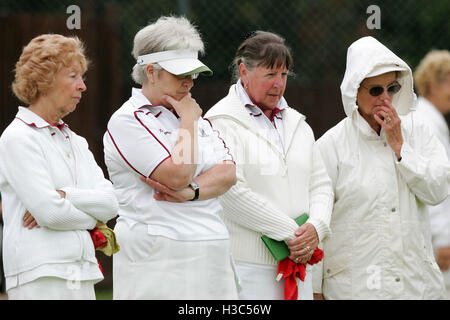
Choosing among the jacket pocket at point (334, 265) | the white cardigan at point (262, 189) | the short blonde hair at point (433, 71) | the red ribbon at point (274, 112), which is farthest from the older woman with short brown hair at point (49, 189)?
the short blonde hair at point (433, 71)

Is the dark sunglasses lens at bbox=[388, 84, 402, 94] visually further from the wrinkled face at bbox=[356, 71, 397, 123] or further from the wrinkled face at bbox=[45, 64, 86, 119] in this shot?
the wrinkled face at bbox=[45, 64, 86, 119]

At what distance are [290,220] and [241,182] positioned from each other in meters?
0.33

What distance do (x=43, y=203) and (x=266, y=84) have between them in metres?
1.57

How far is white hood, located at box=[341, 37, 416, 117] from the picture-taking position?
539 cm

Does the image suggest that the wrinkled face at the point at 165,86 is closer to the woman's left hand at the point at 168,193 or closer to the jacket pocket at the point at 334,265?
the woman's left hand at the point at 168,193

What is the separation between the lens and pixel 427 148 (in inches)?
216

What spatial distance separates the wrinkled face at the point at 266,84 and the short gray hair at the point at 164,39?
0.52m

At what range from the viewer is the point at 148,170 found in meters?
4.47

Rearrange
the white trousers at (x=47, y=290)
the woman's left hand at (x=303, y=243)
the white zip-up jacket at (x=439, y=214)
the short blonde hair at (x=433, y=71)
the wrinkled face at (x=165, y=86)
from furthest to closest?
1. the short blonde hair at (x=433, y=71)
2. the white zip-up jacket at (x=439, y=214)
3. the woman's left hand at (x=303, y=243)
4. the wrinkled face at (x=165, y=86)
5. the white trousers at (x=47, y=290)

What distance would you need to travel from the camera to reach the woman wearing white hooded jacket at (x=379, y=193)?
5254mm

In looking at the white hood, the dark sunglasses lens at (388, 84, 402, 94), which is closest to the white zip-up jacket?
the white hood
